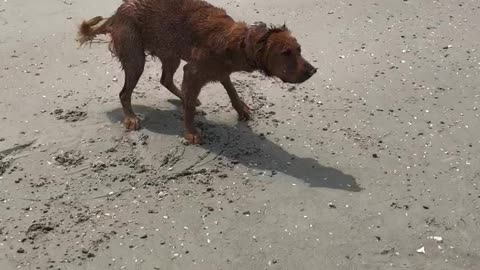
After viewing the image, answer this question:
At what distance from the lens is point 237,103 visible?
586 cm

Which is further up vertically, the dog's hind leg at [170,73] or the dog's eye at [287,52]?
the dog's eye at [287,52]

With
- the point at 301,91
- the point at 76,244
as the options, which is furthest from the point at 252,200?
the point at 301,91

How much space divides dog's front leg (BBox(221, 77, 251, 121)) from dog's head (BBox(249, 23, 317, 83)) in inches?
33.3

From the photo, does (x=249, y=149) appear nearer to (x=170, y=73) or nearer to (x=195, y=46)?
(x=195, y=46)

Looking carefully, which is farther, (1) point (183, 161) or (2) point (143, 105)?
(2) point (143, 105)

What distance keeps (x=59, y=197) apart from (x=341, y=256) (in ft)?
7.56

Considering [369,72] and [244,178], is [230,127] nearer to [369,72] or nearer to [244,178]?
[244,178]

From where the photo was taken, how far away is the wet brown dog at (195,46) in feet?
16.3

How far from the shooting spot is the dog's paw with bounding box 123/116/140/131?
576 centimetres

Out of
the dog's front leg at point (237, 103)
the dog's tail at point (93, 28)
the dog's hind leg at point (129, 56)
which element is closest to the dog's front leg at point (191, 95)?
the dog's front leg at point (237, 103)

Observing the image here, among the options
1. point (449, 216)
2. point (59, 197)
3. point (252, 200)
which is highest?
point (449, 216)

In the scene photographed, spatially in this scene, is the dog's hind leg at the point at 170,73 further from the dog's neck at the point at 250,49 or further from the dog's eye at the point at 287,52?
the dog's eye at the point at 287,52

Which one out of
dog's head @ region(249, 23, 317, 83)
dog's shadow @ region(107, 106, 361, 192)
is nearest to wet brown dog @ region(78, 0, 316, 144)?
dog's head @ region(249, 23, 317, 83)

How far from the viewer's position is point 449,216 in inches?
182
